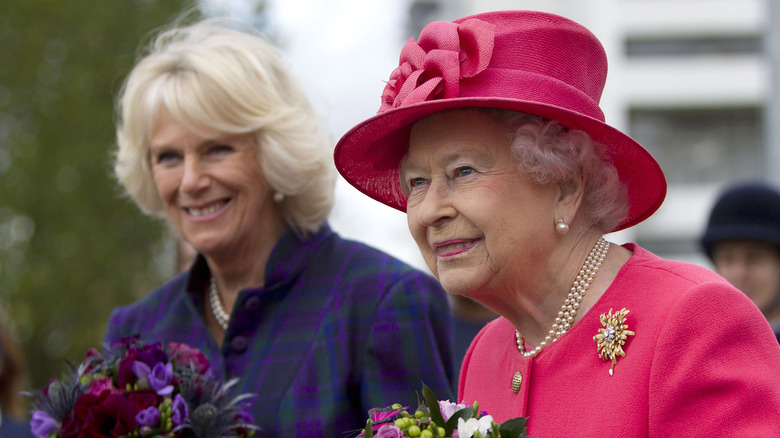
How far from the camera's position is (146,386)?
9.22 feet

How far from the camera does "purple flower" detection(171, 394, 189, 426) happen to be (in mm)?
2715

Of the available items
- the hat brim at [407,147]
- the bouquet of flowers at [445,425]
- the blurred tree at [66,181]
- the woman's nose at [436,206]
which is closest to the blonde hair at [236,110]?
the hat brim at [407,147]

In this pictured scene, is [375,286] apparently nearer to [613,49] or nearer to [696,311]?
[696,311]

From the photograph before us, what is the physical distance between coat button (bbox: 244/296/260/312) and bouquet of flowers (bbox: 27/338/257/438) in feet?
1.87

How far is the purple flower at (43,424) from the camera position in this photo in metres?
2.83

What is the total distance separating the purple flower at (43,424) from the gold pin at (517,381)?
1.36 meters

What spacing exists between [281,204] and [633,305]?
183 cm

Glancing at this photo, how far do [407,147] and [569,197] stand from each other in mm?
540

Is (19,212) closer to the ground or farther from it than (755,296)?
closer to the ground

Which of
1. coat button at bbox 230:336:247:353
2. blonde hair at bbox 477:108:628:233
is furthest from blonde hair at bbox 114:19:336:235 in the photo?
blonde hair at bbox 477:108:628:233

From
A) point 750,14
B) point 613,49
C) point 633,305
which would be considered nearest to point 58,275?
point 633,305

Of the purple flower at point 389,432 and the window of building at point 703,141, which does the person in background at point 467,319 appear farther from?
the window of building at point 703,141

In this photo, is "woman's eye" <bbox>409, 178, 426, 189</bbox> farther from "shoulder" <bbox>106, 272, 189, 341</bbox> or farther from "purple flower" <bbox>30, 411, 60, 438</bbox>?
"shoulder" <bbox>106, 272, 189, 341</bbox>

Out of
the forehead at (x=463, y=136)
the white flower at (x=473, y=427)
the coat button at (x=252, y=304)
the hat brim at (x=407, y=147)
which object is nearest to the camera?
the white flower at (x=473, y=427)
